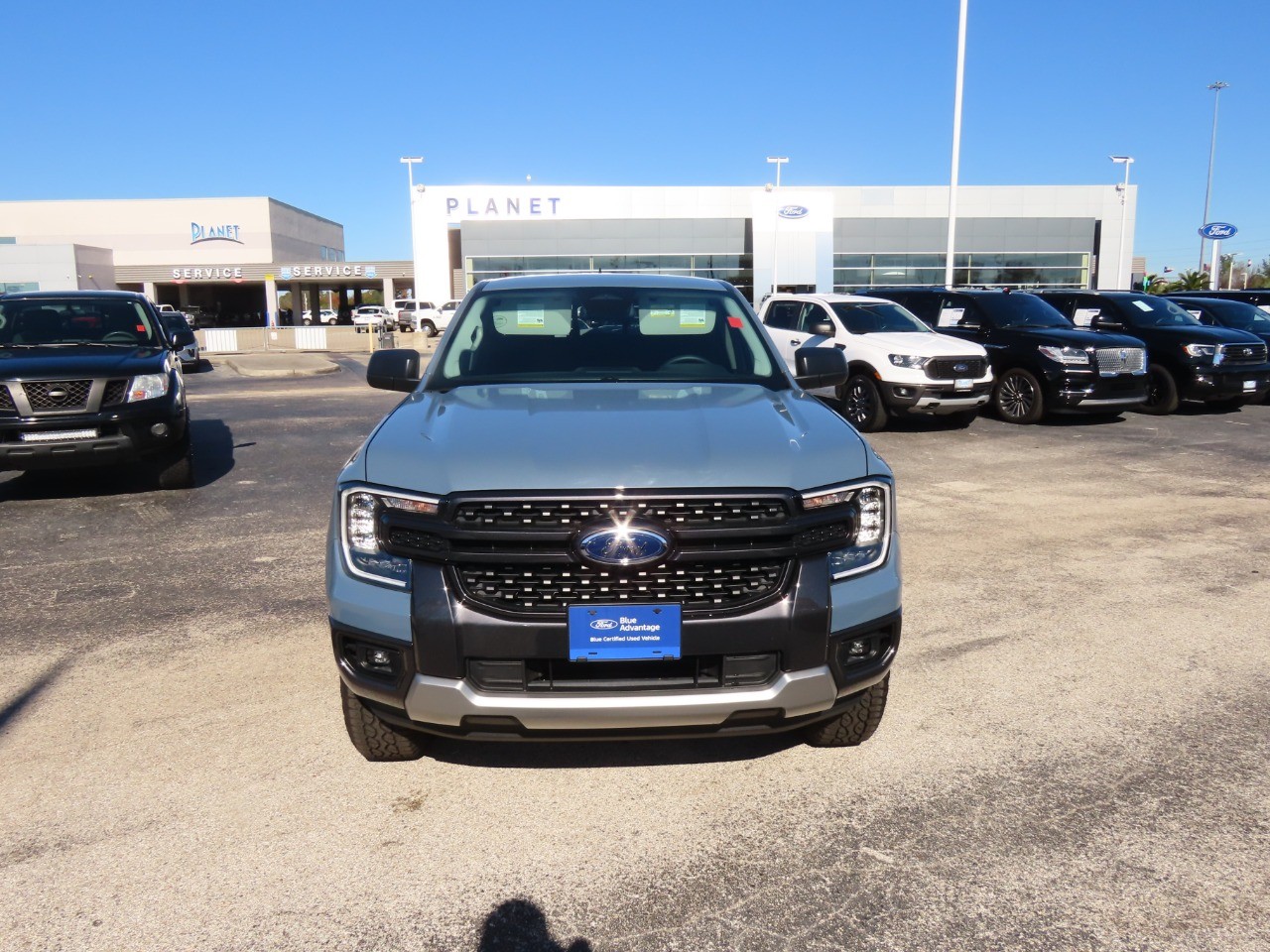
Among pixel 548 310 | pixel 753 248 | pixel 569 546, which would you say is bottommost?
pixel 569 546

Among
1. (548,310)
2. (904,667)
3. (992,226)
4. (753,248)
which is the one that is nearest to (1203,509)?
(904,667)

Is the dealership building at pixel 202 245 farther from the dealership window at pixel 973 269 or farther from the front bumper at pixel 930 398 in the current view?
the front bumper at pixel 930 398

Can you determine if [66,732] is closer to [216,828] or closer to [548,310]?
[216,828]

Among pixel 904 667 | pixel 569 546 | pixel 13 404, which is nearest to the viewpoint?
pixel 569 546

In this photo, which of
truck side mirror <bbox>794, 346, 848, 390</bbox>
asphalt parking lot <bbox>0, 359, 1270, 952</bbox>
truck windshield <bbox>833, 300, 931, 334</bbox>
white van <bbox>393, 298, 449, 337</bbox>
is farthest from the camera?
white van <bbox>393, 298, 449, 337</bbox>

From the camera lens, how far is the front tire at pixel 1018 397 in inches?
531

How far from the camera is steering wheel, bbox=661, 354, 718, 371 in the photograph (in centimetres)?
447

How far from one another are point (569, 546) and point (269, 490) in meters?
6.71

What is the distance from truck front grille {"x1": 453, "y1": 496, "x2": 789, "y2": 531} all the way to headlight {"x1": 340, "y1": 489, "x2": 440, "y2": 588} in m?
0.16

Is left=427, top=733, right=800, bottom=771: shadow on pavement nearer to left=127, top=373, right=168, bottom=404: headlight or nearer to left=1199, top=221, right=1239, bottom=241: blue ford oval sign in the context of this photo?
left=127, top=373, right=168, bottom=404: headlight

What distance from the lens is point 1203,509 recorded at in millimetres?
8031

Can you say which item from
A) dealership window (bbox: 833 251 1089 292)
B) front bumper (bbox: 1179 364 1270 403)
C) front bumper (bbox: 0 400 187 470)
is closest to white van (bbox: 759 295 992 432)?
front bumper (bbox: 1179 364 1270 403)

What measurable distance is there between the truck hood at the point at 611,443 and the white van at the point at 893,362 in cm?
850

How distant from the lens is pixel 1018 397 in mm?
13812
